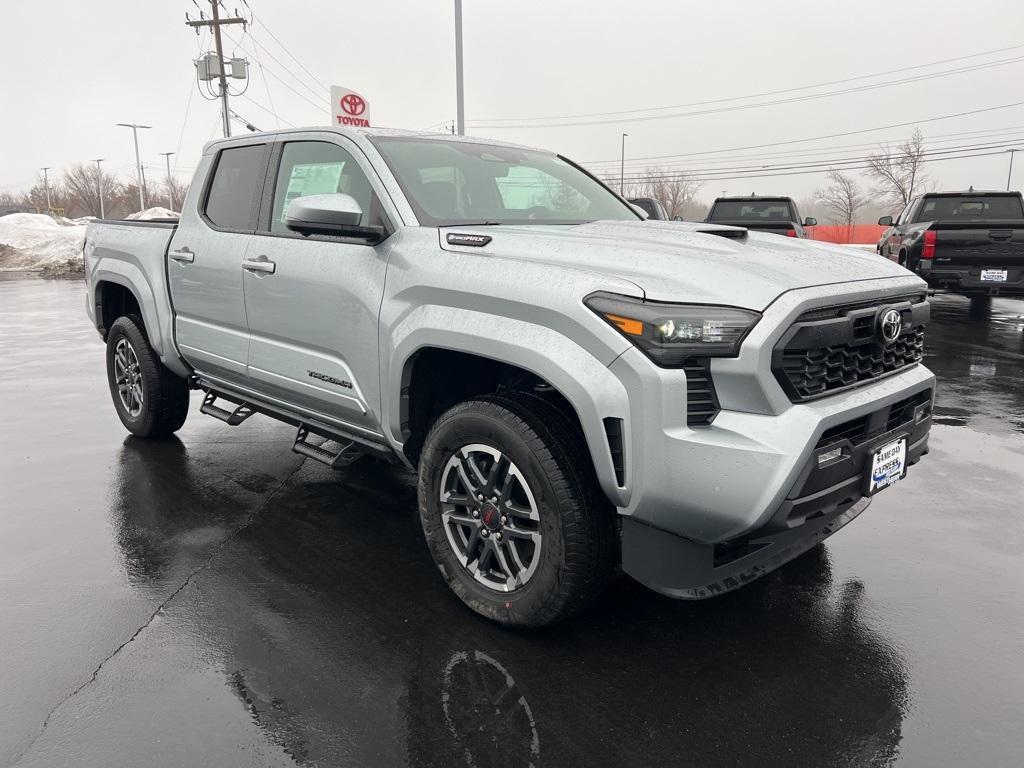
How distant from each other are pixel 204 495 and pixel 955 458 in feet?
15.9

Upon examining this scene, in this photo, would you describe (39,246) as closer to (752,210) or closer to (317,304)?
(752,210)

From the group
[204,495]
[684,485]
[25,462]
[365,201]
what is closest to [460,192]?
[365,201]

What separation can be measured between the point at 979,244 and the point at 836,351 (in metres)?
9.16

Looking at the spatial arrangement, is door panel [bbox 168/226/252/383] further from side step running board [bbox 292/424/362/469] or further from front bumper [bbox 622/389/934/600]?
front bumper [bbox 622/389/934/600]

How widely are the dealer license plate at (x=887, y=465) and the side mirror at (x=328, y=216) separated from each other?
2130 mm

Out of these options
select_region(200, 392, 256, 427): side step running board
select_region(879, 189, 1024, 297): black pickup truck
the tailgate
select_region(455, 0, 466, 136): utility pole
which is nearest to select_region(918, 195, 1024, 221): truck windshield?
select_region(879, 189, 1024, 297): black pickup truck

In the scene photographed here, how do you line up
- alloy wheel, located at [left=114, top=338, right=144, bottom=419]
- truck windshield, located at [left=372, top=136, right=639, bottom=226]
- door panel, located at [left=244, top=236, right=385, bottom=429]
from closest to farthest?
door panel, located at [left=244, top=236, right=385, bottom=429]
truck windshield, located at [left=372, top=136, right=639, bottom=226]
alloy wheel, located at [left=114, top=338, right=144, bottom=419]

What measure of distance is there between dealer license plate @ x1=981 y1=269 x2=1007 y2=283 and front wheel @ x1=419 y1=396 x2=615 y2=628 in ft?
31.4

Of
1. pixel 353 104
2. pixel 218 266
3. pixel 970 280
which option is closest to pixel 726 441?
pixel 218 266

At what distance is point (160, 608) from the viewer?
3225 mm

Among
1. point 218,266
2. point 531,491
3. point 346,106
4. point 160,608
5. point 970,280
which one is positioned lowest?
point 160,608

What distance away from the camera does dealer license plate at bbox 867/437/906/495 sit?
107 inches

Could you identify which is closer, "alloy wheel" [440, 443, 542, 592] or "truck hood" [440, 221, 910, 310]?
"truck hood" [440, 221, 910, 310]

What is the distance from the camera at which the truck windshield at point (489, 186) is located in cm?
348
